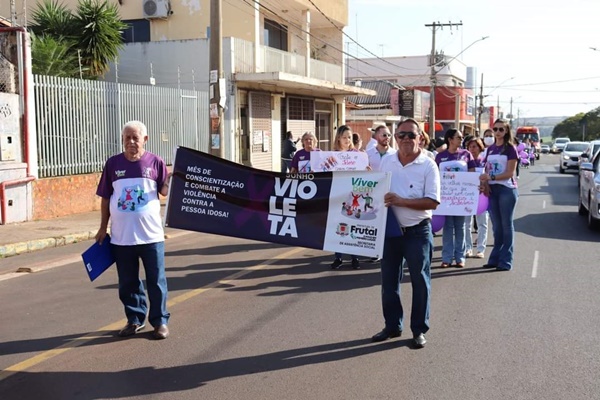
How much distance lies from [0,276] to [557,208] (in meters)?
13.3

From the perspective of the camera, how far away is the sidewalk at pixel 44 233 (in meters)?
10.1

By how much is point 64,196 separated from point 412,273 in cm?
1008

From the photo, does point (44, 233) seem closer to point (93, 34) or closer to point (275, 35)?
point (93, 34)

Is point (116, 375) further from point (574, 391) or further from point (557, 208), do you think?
point (557, 208)

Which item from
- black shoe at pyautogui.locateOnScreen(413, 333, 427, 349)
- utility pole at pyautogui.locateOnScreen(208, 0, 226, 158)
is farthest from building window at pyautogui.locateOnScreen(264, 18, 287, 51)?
black shoe at pyautogui.locateOnScreen(413, 333, 427, 349)

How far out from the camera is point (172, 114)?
1764cm

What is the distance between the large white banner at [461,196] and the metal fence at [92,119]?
28.1ft

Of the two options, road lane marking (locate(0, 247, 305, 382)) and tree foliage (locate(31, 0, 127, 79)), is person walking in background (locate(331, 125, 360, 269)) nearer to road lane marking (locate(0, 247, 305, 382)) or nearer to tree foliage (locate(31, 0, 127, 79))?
road lane marking (locate(0, 247, 305, 382))

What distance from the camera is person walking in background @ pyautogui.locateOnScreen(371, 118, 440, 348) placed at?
5.26 m

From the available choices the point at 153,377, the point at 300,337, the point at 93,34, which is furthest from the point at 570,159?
the point at 153,377

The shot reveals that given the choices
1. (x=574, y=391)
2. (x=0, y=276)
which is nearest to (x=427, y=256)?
(x=574, y=391)

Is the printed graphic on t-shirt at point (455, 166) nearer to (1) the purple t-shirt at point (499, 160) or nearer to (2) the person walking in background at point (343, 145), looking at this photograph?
(1) the purple t-shirt at point (499, 160)

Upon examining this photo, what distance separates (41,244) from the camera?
1048 cm

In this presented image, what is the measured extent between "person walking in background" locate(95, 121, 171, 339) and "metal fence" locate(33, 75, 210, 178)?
27.6 ft
